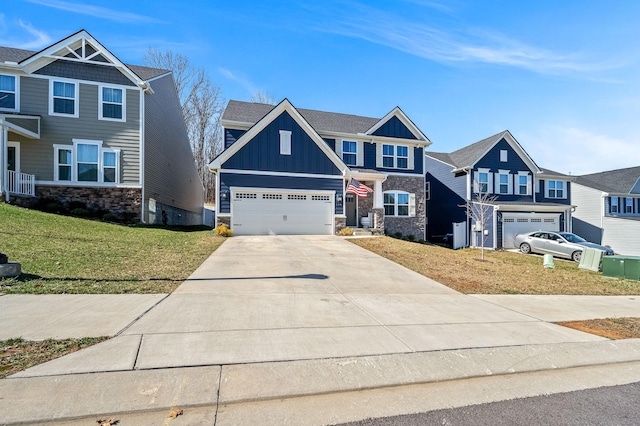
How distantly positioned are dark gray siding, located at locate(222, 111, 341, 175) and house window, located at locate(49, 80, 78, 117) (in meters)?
8.17

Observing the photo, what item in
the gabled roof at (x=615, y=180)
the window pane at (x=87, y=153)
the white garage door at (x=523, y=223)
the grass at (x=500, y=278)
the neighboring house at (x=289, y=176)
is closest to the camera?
the grass at (x=500, y=278)

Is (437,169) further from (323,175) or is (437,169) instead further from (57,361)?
(57,361)

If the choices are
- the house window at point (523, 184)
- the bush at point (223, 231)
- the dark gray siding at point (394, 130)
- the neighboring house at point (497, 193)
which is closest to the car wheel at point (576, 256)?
the neighboring house at point (497, 193)

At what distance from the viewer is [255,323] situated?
15.4 feet

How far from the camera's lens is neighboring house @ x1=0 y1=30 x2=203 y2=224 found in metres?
15.2

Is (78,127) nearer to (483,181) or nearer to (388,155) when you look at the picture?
(388,155)

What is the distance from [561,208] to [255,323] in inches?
1027

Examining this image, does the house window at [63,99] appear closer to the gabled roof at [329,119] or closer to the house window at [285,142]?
the gabled roof at [329,119]

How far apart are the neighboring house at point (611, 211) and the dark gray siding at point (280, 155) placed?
23003mm

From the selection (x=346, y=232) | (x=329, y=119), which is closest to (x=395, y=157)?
(x=329, y=119)

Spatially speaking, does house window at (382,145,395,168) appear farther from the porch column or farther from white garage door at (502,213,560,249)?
white garage door at (502,213,560,249)

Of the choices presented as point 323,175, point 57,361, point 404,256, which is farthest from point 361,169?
point 57,361

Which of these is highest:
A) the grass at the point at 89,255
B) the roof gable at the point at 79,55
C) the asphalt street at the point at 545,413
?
the roof gable at the point at 79,55

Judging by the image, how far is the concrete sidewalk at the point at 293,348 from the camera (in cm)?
288
